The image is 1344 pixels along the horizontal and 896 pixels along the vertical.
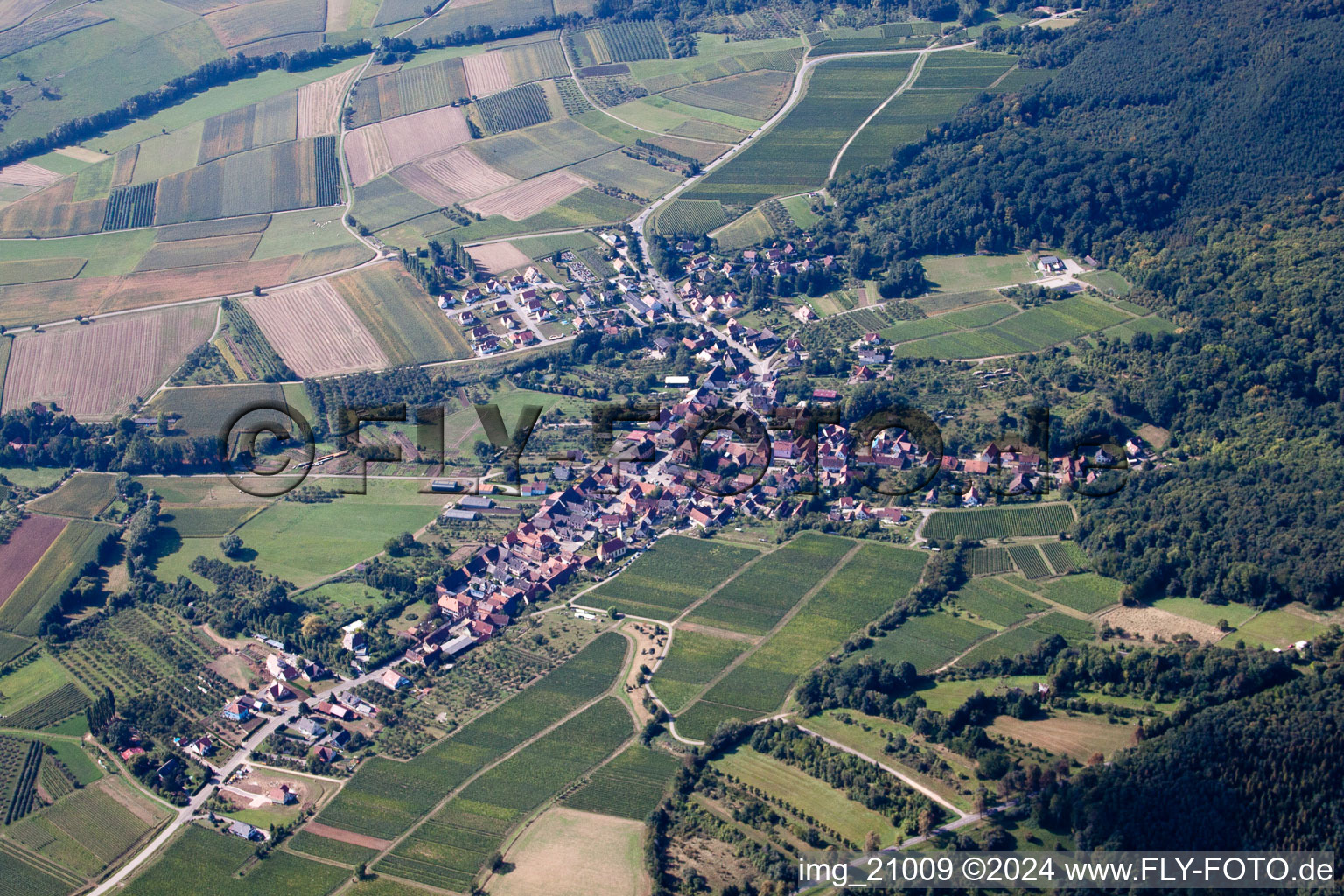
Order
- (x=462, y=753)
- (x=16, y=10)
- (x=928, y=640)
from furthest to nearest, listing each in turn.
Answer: (x=16, y=10) → (x=928, y=640) → (x=462, y=753)

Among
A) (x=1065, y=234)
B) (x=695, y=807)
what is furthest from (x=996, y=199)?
(x=695, y=807)

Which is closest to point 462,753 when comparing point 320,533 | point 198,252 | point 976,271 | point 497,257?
point 320,533

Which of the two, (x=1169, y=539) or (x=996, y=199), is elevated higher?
(x=996, y=199)

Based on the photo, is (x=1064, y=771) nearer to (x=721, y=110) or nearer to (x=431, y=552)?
(x=431, y=552)

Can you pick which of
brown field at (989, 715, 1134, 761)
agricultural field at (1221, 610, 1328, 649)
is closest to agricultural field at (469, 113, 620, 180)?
agricultural field at (1221, 610, 1328, 649)

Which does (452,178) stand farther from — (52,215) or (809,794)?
(809,794)

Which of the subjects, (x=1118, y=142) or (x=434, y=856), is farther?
(x=1118, y=142)

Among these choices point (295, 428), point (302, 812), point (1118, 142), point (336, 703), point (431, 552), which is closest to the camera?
point (302, 812)

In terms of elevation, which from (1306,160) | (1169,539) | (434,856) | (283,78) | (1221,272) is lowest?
(434,856)
